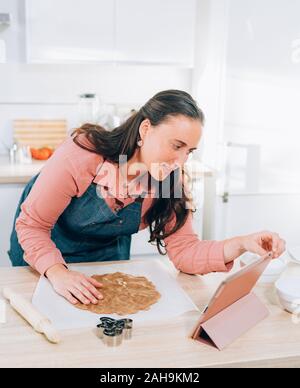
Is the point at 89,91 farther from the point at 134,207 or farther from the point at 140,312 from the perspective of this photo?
the point at 140,312

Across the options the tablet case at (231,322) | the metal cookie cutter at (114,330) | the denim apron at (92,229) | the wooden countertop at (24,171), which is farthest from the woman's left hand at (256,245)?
the wooden countertop at (24,171)

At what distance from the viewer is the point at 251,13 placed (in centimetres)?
285

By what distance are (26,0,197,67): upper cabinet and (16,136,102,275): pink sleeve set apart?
1.35 metres

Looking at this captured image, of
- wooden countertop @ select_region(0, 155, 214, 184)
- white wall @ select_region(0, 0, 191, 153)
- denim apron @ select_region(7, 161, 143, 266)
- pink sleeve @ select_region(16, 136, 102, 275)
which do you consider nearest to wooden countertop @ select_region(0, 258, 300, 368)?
pink sleeve @ select_region(16, 136, 102, 275)

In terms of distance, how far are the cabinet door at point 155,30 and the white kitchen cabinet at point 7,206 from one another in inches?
33.0

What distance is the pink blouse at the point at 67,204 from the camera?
1551 millimetres

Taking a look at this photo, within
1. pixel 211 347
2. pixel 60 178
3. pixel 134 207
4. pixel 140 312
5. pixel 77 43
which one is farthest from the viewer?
pixel 77 43

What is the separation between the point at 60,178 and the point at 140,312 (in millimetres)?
445

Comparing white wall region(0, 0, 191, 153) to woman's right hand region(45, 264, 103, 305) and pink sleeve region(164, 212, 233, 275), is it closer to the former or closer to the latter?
pink sleeve region(164, 212, 233, 275)

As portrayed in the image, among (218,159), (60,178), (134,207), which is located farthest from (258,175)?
(60,178)

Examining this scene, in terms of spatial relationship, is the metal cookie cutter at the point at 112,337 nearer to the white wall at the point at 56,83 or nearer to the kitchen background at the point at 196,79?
the kitchen background at the point at 196,79

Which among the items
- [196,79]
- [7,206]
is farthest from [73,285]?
[196,79]

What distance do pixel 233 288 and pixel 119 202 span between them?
1.83 ft

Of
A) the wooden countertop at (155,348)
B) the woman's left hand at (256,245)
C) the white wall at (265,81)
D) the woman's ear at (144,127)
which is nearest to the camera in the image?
the wooden countertop at (155,348)
